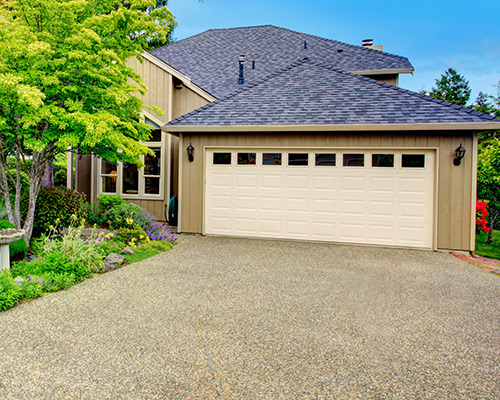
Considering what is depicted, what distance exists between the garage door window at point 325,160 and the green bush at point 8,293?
Result: 6713 mm

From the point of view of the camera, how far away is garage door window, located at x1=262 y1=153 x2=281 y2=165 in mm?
9148

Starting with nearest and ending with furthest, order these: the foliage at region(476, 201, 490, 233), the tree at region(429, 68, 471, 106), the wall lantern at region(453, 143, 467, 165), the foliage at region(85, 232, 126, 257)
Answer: the foliage at region(85, 232, 126, 257) → the wall lantern at region(453, 143, 467, 165) → the foliage at region(476, 201, 490, 233) → the tree at region(429, 68, 471, 106)

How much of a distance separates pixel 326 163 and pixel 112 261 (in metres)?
5.38

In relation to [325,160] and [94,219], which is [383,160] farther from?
[94,219]

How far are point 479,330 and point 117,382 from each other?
12.0 feet

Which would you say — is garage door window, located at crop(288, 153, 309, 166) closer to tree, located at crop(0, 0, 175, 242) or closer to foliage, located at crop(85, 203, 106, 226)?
tree, located at crop(0, 0, 175, 242)

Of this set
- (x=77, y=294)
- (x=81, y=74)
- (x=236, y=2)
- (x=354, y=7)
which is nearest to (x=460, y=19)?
(x=354, y=7)

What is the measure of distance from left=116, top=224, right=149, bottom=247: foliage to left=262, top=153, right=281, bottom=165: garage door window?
11.3 ft

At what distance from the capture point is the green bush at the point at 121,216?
27.3ft

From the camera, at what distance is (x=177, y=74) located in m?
11.1

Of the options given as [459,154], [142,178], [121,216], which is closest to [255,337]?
[121,216]

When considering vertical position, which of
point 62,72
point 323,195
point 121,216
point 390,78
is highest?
point 390,78

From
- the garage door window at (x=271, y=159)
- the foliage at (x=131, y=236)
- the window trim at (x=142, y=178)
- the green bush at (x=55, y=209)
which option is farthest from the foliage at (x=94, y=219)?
the garage door window at (x=271, y=159)

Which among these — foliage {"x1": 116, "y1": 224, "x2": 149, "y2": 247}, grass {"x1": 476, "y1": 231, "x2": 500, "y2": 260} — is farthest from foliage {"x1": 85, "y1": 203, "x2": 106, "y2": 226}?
grass {"x1": 476, "y1": 231, "x2": 500, "y2": 260}
